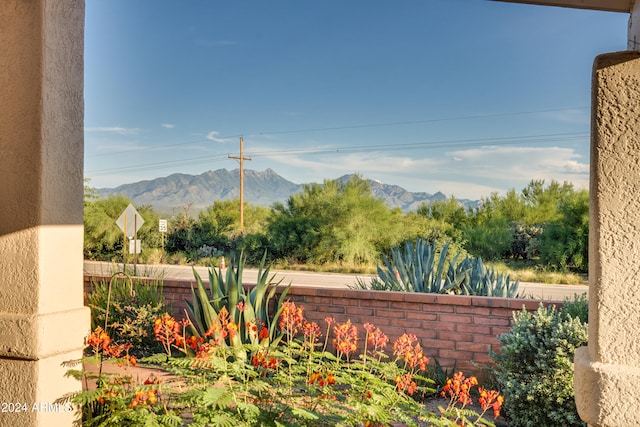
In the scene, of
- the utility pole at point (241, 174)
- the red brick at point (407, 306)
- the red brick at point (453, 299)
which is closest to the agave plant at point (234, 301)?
the red brick at point (407, 306)

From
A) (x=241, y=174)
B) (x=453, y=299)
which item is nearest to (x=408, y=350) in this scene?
(x=453, y=299)

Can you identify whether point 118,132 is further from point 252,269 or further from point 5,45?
point 5,45

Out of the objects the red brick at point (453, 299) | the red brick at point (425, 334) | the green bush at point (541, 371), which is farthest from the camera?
the red brick at point (425, 334)

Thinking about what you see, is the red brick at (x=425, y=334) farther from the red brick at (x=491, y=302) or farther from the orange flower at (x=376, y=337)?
the orange flower at (x=376, y=337)

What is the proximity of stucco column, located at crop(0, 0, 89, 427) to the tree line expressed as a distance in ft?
57.4

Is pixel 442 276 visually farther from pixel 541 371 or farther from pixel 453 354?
pixel 541 371

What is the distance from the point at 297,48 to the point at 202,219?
17.1m

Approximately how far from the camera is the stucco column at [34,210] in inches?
113

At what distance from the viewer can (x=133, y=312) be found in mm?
6836

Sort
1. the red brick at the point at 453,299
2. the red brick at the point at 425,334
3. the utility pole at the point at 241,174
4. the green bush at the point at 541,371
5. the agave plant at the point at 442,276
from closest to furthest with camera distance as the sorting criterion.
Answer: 1. the green bush at the point at 541,371
2. the red brick at the point at 453,299
3. the red brick at the point at 425,334
4. the agave plant at the point at 442,276
5. the utility pole at the point at 241,174

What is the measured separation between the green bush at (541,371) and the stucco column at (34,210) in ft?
11.1

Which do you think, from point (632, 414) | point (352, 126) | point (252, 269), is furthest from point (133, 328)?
point (352, 126)

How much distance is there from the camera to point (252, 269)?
23062 mm

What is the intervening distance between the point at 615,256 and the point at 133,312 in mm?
5955
